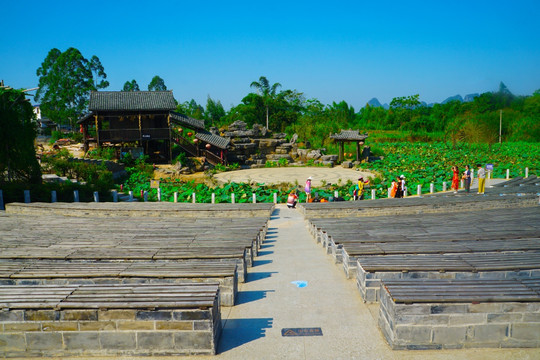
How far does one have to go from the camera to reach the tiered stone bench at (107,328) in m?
4.60

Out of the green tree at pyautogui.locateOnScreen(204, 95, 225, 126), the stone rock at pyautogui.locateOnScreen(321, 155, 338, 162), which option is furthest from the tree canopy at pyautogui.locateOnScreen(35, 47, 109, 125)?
the stone rock at pyautogui.locateOnScreen(321, 155, 338, 162)

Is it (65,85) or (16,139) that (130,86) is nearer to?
(65,85)

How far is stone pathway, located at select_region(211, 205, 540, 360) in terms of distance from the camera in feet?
15.3

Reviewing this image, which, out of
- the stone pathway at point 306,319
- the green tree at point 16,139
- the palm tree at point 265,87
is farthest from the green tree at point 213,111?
the stone pathway at point 306,319

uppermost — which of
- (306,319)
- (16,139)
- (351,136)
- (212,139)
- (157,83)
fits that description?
(157,83)

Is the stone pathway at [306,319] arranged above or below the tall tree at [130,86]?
below

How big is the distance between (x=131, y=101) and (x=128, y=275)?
3523cm

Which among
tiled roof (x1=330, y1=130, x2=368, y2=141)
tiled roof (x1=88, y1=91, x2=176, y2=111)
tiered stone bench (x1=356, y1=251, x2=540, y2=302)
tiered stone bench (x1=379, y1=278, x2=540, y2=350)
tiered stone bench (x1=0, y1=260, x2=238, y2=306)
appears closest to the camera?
tiered stone bench (x1=379, y1=278, x2=540, y2=350)

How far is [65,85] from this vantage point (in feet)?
201

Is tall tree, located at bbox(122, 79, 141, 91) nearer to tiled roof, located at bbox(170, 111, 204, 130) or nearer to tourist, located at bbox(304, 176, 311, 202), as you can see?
tiled roof, located at bbox(170, 111, 204, 130)

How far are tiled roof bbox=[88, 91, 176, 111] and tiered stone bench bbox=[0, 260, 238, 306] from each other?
108ft

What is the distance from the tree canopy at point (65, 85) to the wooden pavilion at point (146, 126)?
25204mm

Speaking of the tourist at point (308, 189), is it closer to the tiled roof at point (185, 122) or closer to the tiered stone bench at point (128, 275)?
the tiered stone bench at point (128, 275)

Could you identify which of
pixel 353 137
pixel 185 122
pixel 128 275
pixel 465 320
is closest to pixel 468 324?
pixel 465 320
